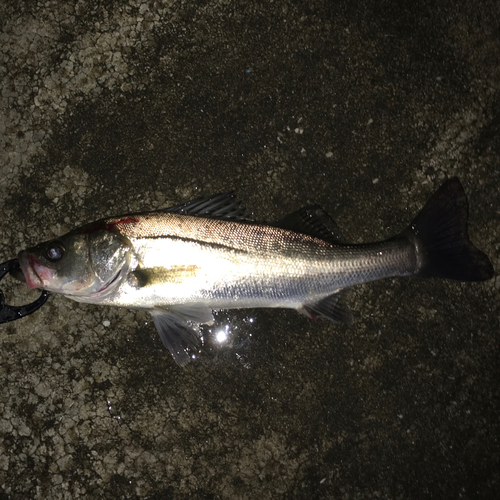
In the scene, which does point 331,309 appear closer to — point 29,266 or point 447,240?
point 447,240

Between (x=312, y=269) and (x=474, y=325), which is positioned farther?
(x=474, y=325)

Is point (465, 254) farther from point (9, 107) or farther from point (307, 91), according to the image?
point (9, 107)

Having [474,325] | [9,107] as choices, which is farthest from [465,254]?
[9,107]

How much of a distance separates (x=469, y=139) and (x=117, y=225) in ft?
8.35

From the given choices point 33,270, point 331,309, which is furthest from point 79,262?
point 331,309

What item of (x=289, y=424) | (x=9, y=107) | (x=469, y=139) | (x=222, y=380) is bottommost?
(x=289, y=424)

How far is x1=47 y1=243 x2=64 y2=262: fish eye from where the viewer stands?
7.38ft

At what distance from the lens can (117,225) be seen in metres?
2.32

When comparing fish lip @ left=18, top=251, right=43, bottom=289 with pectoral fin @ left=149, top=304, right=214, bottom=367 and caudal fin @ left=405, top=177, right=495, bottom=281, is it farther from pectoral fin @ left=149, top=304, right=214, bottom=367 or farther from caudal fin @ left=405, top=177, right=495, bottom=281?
caudal fin @ left=405, top=177, right=495, bottom=281

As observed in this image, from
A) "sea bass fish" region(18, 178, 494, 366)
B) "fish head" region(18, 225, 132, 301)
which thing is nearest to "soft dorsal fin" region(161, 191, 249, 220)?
"sea bass fish" region(18, 178, 494, 366)

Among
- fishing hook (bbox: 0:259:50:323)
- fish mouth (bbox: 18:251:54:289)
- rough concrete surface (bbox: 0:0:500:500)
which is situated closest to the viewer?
fish mouth (bbox: 18:251:54:289)

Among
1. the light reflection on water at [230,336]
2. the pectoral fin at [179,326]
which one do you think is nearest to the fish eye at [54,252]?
the pectoral fin at [179,326]

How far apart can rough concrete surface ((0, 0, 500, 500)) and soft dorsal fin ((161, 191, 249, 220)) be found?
29 cm

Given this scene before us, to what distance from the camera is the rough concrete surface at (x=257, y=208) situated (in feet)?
8.70
